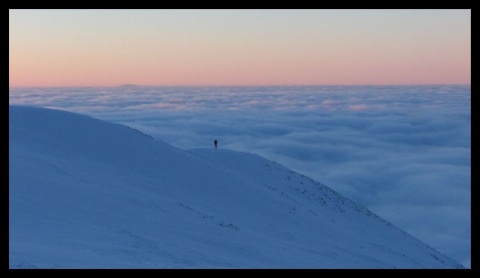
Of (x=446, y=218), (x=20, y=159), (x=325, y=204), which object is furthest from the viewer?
(x=446, y=218)

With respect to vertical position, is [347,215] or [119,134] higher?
[119,134]

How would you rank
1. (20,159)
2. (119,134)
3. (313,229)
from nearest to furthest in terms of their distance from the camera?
(20,159) → (313,229) → (119,134)

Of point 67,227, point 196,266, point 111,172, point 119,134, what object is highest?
point 119,134

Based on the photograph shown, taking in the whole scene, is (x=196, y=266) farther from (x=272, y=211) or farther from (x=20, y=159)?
(x=272, y=211)

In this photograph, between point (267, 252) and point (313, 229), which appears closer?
point (267, 252)
